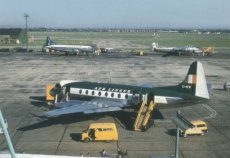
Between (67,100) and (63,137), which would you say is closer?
(63,137)

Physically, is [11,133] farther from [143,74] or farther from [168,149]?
[143,74]

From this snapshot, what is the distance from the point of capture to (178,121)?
84.5 ft

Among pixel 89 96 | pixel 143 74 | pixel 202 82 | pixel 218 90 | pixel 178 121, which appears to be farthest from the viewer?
pixel 143 74

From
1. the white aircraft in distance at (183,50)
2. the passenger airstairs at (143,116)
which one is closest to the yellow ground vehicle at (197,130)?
the passenger airstairs at (143,116)

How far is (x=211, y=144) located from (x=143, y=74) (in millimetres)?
49941

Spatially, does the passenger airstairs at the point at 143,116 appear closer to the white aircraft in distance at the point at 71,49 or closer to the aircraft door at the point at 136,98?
the aircraft door at the point at 136,98

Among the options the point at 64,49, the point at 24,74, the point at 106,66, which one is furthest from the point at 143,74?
the point at 64,49

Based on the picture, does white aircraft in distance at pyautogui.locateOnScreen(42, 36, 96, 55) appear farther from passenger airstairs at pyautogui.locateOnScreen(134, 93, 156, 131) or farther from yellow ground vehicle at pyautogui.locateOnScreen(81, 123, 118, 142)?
yellow ground vehicle at pyautogui.locateOnScreen(81, 123, 118, 142)

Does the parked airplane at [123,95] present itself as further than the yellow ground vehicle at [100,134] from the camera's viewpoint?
Yes

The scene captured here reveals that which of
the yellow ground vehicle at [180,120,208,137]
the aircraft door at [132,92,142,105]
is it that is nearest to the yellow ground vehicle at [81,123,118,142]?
the yellow ground vehicle at [180,120,208,137]

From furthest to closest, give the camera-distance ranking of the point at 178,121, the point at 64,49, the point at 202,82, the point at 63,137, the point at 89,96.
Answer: the point at 64,49
the point at 89,96
the point at 202,82
the point at 63,137
the point at 178,121

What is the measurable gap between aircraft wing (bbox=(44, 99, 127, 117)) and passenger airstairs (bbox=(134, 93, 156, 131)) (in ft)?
11.3

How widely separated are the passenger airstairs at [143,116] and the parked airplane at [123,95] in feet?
5.67

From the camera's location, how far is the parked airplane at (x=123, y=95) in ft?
139
